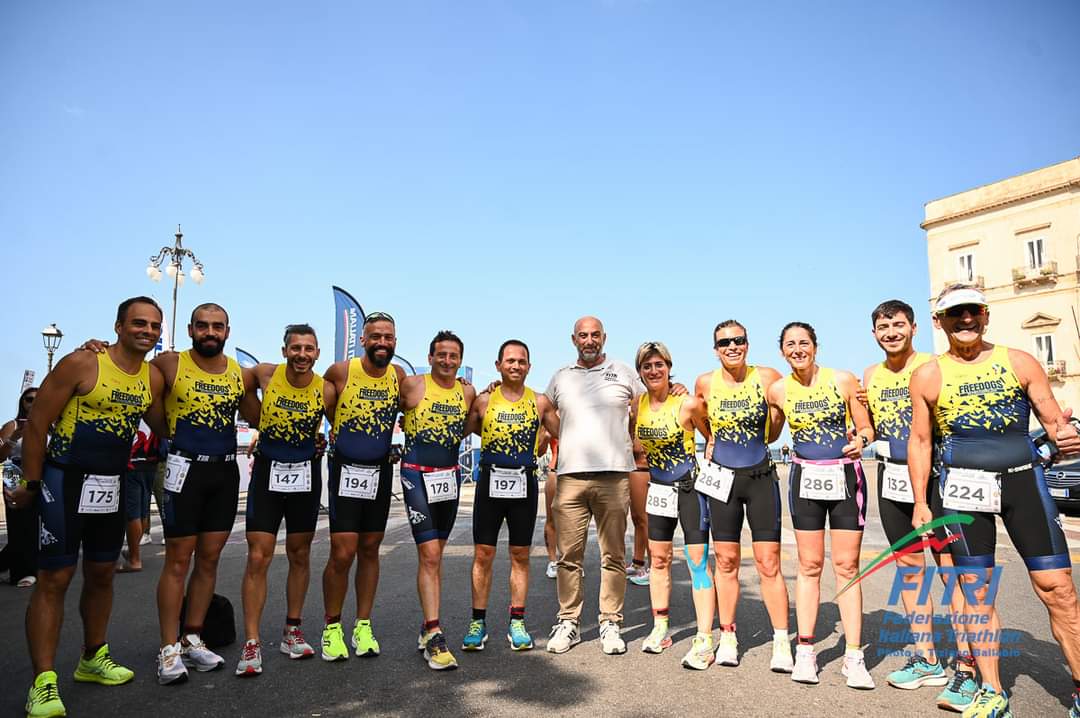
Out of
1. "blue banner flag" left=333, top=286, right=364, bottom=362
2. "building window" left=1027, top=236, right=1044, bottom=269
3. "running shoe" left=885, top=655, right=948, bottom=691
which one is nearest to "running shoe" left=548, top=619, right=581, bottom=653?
"running shoe" left=885, top=655, right=948, bottom=691

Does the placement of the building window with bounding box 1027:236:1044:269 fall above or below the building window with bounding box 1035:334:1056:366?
above

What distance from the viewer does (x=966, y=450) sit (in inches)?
148

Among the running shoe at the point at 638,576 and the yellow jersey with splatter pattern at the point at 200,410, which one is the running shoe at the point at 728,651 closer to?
the running shoe at the point at 638,576

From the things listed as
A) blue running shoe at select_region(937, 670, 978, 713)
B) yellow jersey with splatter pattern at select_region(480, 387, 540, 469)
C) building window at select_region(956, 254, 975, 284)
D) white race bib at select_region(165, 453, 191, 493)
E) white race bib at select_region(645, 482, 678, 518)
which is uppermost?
building window at select_region(956, 254, 975, 284)

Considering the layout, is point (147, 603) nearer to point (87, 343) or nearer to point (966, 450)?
point (87, 343)

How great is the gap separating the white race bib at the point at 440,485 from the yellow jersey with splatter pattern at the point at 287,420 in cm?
85

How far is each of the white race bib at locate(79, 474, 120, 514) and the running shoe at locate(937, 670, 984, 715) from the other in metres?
4.95

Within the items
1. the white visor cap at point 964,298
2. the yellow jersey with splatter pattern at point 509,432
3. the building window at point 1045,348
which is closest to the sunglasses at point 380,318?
the yellow jersey with splatter pattern at point 509,432

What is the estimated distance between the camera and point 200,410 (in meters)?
4.53

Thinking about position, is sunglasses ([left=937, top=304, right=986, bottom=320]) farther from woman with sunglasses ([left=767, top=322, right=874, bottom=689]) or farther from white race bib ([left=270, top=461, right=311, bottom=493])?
white race bib ([left=270, top=461, right=311, bottom=493])

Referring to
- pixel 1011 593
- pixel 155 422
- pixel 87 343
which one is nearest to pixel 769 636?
pixel 1011 593

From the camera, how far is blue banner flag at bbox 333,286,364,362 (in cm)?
2122

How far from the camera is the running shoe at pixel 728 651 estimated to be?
4.50m

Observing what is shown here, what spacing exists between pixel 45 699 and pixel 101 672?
0.50 m
